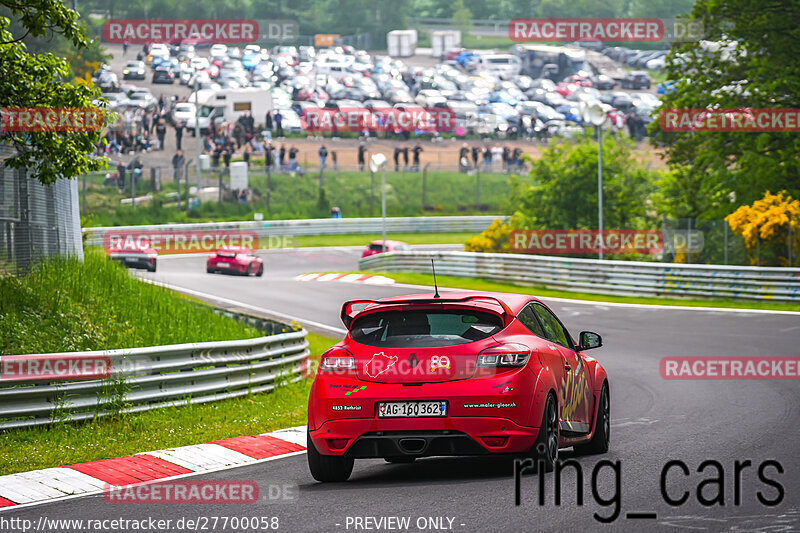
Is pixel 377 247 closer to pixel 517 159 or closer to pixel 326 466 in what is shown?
pixel 517 159

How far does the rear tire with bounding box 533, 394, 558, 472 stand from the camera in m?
8.82

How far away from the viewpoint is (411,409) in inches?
341

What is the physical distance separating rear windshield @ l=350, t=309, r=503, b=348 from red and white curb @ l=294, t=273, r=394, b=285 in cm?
2995

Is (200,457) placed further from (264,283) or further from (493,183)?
(493,183)

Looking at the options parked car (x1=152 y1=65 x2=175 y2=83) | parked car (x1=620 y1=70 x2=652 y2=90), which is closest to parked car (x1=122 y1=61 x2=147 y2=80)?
parked car (x1=152 y1=65 x2=175 y2=83)

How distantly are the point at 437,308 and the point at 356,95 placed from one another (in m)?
75.6

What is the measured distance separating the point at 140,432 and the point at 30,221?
21.4ft

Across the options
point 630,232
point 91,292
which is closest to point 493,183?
point 630,232

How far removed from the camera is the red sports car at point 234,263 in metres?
44.7

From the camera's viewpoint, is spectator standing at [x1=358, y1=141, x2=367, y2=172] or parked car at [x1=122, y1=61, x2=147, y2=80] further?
parked car at [x1=122, y1=61, x2=147, y2=80]

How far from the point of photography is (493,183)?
71.6 meters

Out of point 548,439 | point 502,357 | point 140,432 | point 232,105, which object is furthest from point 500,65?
point 502,357

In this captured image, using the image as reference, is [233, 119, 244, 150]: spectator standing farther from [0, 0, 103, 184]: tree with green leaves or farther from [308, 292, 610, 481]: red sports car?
[308, 292, 610, 481]: red sports car

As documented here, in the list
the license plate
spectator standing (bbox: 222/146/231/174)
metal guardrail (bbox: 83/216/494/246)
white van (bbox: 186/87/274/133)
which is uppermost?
white van (bbox: 186/87/274/133)
